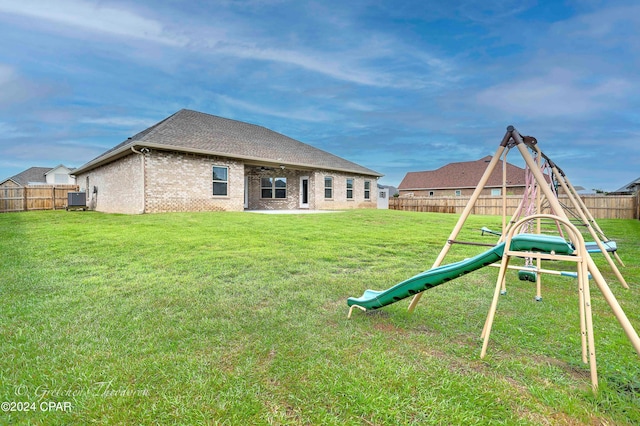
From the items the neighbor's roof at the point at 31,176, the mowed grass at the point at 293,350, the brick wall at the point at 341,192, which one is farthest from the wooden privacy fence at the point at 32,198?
the neighbor's roof at the point at 31,176

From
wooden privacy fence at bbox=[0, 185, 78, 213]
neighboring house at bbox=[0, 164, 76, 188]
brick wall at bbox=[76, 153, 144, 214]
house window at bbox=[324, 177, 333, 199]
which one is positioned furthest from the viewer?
neighboring house at bbox=[0, 164, 76, 188]

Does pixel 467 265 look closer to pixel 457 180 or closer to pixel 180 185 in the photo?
pixel 180 185

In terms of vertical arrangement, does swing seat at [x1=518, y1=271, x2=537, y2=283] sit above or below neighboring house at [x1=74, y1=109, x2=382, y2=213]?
below

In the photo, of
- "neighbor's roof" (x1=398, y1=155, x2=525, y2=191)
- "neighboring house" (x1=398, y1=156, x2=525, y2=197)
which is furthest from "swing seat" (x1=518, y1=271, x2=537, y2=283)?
"neighbor's roof" (x1=398, y1=155, x2=525, y2=191)

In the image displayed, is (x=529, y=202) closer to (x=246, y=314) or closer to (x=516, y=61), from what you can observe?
(x=246, y=314)

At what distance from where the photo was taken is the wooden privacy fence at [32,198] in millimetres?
19203

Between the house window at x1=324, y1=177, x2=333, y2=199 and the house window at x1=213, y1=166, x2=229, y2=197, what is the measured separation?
7.28 m

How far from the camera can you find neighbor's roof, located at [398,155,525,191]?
31.2 metres

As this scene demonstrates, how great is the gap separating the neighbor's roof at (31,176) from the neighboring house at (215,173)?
28.9 m

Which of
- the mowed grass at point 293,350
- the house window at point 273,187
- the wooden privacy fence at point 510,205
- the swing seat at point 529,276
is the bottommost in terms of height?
the mowed grass at point 293,350

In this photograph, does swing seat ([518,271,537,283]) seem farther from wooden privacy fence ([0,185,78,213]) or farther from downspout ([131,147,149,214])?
wooden privacy fence ([0,185,78,213])

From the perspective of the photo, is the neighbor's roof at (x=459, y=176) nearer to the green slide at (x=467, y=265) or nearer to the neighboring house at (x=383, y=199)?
the neighboring house at (x=383, y=199)

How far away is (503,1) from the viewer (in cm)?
1030

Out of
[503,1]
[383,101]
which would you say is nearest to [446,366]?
[503,1]
